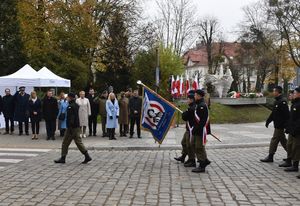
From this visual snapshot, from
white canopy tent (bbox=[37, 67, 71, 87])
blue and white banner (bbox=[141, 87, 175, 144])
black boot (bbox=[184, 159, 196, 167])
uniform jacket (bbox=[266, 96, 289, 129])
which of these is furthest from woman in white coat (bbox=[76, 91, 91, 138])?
uniform jacket (bbox=[266, 96, 289, 129])

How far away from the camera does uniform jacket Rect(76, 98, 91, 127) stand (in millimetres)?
15914

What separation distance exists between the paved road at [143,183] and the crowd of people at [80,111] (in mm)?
4317

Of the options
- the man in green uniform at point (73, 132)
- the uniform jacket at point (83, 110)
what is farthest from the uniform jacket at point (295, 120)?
the uniform jacket at point (83, 110)

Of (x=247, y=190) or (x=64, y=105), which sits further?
(x=64, y=105)

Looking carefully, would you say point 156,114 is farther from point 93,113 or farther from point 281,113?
point 93,113

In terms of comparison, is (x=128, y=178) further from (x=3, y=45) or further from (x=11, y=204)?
(x=3, y=45)

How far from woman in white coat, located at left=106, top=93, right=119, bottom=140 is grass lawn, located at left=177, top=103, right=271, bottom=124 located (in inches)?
373

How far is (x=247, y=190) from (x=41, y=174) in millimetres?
4082

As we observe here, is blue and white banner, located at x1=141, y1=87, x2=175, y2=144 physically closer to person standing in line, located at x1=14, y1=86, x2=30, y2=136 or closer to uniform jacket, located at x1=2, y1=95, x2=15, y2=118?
person standing in line, located at x1=14, y1=86, x2=30, y2=136

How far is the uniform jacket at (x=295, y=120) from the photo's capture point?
9.45 m

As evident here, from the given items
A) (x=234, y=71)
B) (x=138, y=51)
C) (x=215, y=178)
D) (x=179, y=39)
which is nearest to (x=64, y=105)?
(x=215, y=178)

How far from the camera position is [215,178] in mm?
8797

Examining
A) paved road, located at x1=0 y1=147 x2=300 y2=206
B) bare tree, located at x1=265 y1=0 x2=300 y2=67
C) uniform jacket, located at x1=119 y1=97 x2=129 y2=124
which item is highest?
bare tree, located at x1=265 y1=0 x2=300 y2=67

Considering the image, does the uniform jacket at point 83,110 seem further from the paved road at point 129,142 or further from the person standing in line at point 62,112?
the paved road at point 129,142
